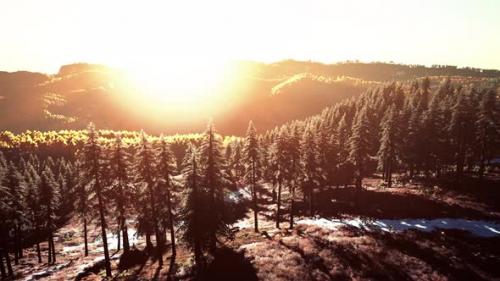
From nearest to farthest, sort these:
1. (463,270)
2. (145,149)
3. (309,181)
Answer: (463,270) < (145,149) < (309,181)

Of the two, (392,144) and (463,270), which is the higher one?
(392,144)

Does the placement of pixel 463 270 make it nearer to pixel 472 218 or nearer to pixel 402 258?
pixel 402 258

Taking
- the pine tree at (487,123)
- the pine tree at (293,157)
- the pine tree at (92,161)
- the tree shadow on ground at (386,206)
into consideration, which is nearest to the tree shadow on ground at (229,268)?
the pine tree at (92,161)

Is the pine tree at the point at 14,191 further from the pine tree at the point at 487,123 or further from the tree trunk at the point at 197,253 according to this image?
the pine tree at the point at 487,123

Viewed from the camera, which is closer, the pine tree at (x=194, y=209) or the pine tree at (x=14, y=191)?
the pine tree at (x=194, y=209)

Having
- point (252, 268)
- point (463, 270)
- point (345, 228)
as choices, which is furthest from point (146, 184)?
point (463, 270)

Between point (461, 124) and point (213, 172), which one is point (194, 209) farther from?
point (461, 124)
